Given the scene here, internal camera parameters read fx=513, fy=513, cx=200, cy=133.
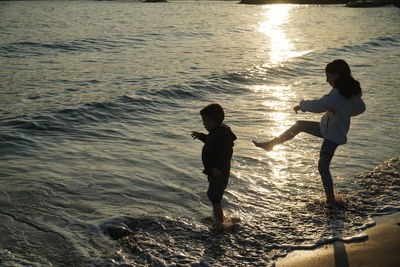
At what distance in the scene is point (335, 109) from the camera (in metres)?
5.74

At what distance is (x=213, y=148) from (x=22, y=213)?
2.56m

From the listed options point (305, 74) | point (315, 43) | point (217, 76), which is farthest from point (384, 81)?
point (315, 43)

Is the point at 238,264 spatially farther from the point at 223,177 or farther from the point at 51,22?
the point at 51,22

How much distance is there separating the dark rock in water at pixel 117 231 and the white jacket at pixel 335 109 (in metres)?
2.40

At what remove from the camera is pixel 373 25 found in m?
38.5

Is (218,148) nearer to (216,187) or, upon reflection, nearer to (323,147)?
(216,187)

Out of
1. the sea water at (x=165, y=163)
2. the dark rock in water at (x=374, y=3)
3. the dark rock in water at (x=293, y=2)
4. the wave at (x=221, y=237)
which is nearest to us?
the wave at (x=221, y=237)

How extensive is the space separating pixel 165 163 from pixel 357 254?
3.87 meters

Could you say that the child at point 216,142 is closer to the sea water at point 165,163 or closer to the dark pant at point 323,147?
the sea water at point 165,163

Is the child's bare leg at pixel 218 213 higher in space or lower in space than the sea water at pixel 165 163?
higher

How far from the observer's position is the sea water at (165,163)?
545 cm

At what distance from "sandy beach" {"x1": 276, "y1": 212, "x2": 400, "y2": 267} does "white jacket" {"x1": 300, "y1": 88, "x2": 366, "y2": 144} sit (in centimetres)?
117

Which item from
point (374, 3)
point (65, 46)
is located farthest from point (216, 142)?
point (374, 3)

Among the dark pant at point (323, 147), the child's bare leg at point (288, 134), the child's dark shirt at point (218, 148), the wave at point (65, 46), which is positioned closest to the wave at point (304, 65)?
the wave at point (65, 46)
